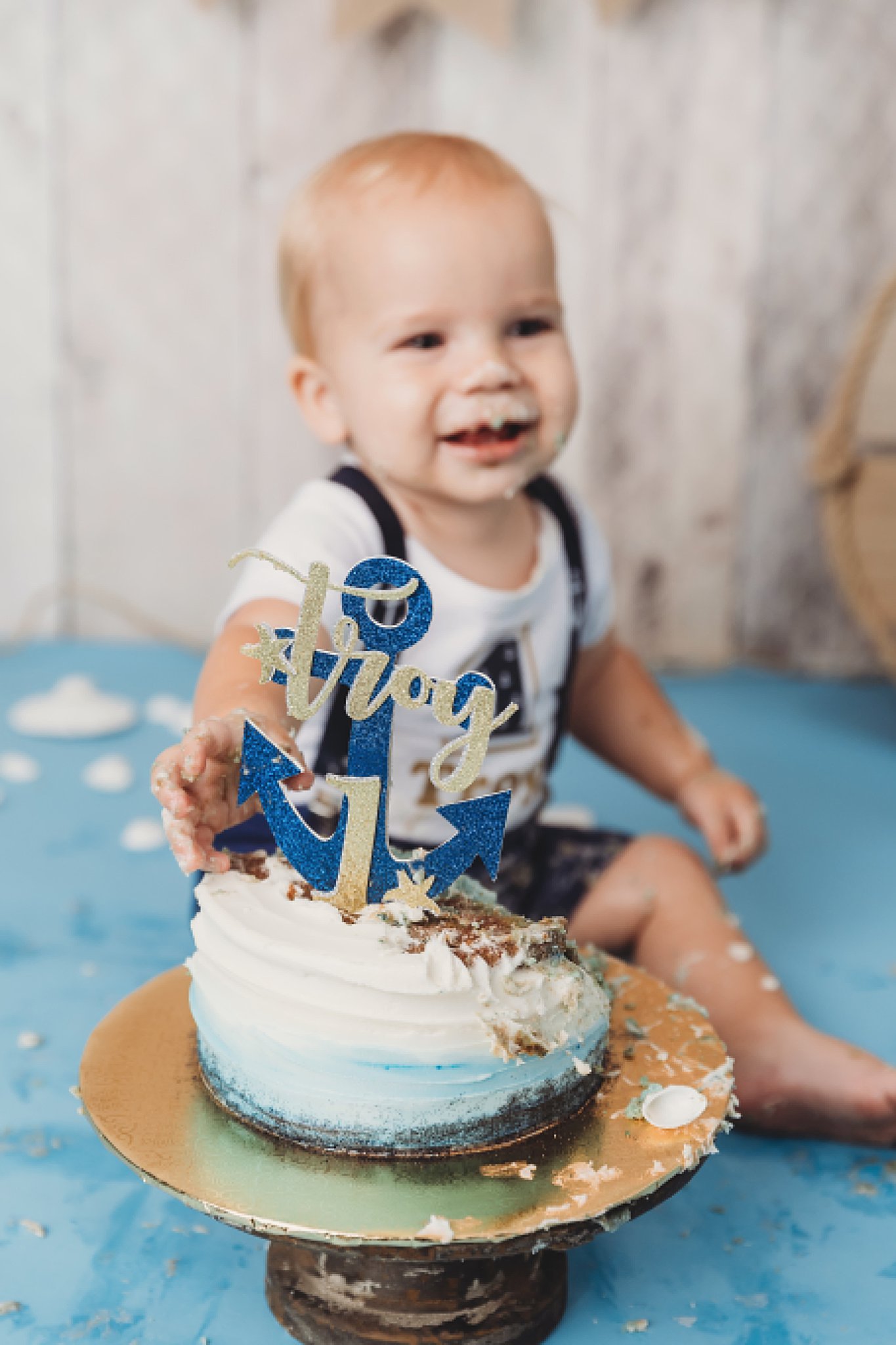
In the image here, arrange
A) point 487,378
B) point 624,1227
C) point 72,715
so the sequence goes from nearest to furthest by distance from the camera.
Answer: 1. point 624,1227
2. point 487,378
3. point 72,715

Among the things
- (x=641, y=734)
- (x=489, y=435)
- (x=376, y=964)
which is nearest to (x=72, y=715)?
(x=641, y=734)

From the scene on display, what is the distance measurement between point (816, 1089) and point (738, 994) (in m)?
0.09

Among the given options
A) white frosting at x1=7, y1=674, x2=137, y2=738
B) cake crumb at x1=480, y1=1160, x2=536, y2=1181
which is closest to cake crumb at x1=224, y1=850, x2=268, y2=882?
cake crumb at x1=480, y1=1160, x2=536, y2=1181

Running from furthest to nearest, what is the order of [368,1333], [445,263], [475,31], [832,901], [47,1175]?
[475,31], [832,901], [445,263], [47,1175], [368,1333]

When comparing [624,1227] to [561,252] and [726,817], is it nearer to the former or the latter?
[726,817]

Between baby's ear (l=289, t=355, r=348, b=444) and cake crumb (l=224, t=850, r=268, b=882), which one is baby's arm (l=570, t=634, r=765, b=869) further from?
cake crumb (l=224, t=850, r=268, b=882)

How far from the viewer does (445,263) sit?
922mm

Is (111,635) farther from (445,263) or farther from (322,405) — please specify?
(445,263)

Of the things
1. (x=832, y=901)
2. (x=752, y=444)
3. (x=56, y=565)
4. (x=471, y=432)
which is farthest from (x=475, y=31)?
(x=832, y=901)

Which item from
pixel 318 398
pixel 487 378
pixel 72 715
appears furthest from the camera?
pixel 72 715

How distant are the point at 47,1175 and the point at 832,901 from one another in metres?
0.70

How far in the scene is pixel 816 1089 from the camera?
2.87 ft

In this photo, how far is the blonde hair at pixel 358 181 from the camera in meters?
0.95

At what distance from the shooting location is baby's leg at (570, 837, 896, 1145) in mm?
871
